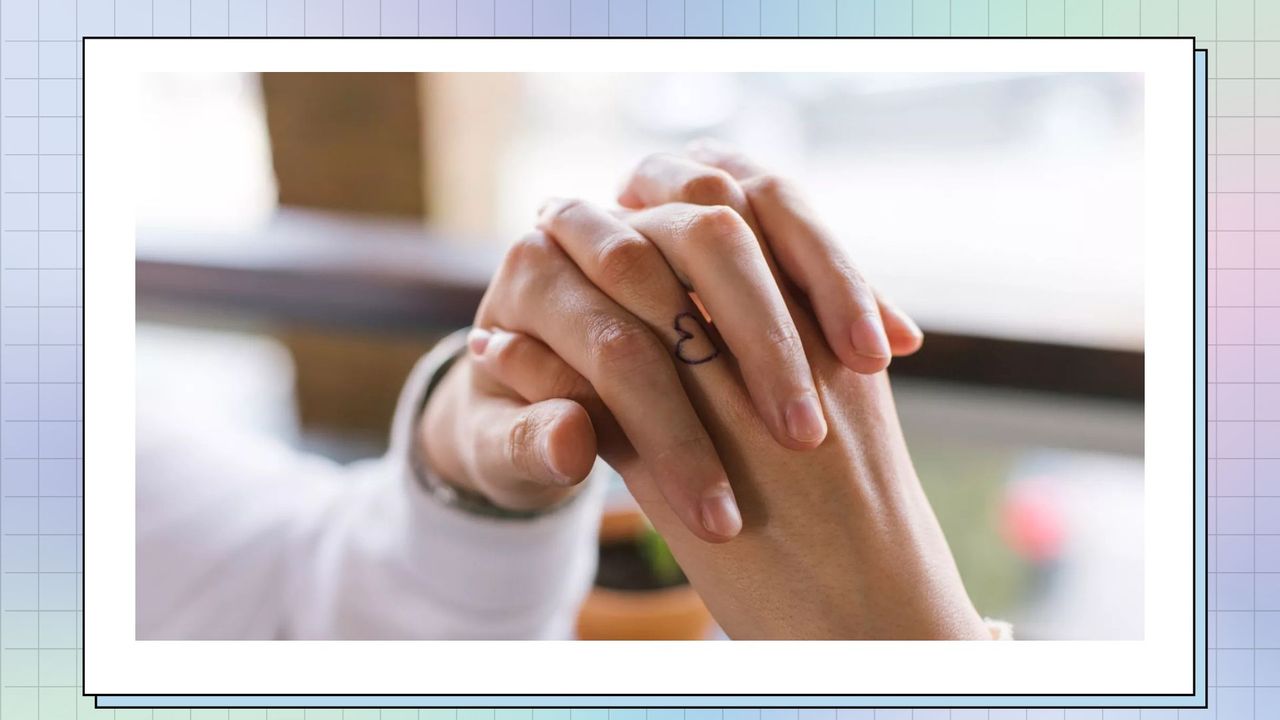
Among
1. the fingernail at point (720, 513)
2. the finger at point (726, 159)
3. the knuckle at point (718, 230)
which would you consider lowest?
the fingernail at point (720, 513)

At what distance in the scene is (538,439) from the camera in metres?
0.55

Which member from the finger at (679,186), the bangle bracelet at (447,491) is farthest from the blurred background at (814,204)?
the finger at (679,186)

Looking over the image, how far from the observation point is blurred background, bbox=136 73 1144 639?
91 centimetres

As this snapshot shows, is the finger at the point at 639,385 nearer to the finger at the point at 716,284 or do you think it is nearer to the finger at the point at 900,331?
the finger at the point at 716,284

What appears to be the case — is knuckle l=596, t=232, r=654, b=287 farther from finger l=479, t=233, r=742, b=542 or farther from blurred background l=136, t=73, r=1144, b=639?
blurred background l=136, t=73, r=1144, b=639

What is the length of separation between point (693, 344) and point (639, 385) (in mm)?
57

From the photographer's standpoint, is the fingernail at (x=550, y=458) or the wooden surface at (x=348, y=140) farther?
the wooden surface at (x=348, y=140)

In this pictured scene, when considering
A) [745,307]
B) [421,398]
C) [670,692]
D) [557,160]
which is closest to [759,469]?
[745,307]

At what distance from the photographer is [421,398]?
0.85 m

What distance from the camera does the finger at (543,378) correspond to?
588 mm

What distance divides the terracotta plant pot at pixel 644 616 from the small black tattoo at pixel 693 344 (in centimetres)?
38

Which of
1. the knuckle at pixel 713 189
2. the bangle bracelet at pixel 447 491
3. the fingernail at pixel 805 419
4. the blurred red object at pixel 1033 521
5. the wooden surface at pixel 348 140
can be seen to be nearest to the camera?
the fingernail at pixel 805 419

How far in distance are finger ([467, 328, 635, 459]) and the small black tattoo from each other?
0.07m

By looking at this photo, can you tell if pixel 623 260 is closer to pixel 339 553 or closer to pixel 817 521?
pixel 817 521
